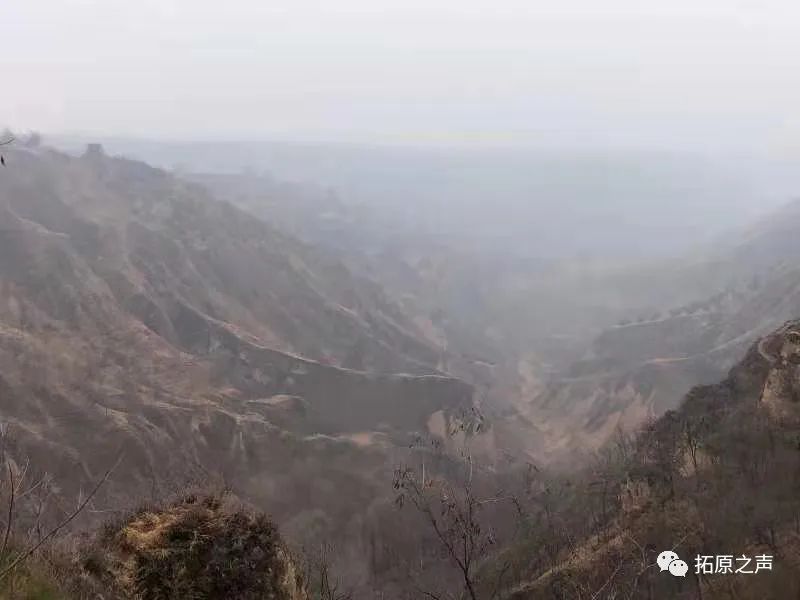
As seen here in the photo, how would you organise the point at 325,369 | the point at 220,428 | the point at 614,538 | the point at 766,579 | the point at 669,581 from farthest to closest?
the point at 325,369 < the point at 220,428 < the point at 614,538 < the point at 669,581 < the point at 766,579

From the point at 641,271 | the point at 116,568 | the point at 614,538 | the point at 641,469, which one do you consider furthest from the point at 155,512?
the point at 641,271

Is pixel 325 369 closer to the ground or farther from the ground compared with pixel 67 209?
closer to the ground

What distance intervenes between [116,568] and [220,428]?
158 feet

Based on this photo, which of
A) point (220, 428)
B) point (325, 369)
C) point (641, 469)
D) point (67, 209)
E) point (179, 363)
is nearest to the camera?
point (641, 469)

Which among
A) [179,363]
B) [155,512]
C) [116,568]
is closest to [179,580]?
[116,568]

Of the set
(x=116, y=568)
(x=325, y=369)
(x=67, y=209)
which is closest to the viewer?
(x=116, y=568)

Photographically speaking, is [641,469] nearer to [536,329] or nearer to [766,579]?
[766,579]

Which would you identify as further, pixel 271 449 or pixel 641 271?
pixel 641 271

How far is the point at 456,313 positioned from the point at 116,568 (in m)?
143

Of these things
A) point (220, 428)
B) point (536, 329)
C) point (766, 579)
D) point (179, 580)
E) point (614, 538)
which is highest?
point (179, 580)

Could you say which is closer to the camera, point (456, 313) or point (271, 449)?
point (271, 449)

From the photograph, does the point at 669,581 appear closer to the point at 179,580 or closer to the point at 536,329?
the point at 179,580

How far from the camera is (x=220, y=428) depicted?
196 feet

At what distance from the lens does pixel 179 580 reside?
13312 millimetres
